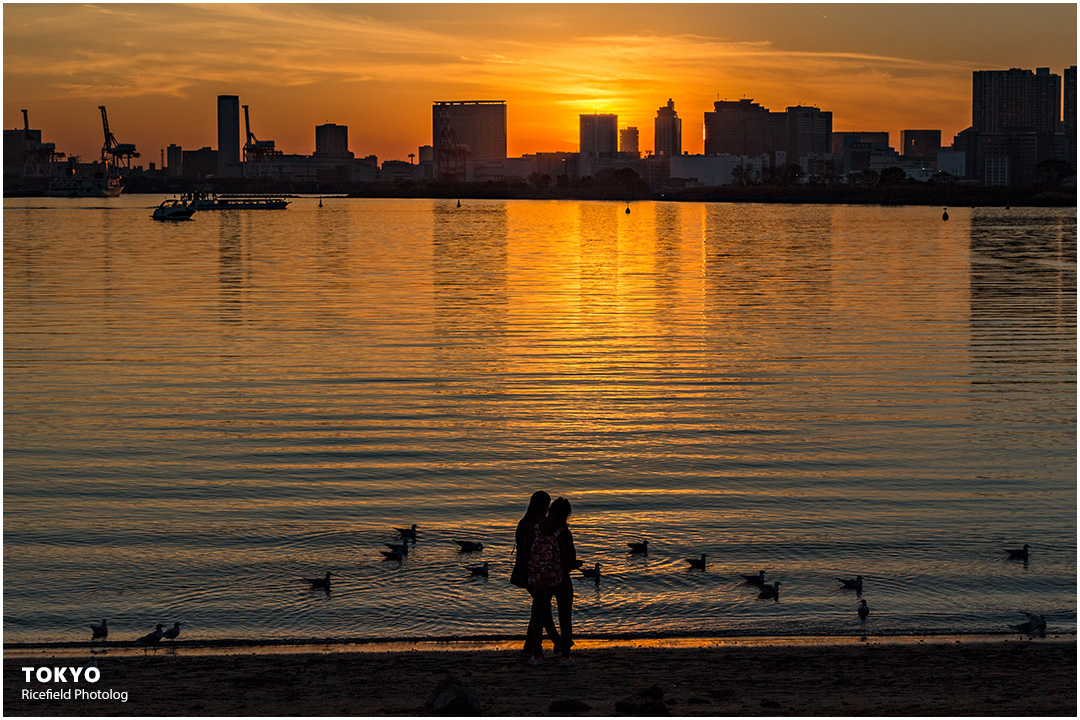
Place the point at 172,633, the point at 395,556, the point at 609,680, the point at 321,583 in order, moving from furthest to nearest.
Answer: the point at 395,556
the point at 321,583
the point at 172,633
the point at 609,680

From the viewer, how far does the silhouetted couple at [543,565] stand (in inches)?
387

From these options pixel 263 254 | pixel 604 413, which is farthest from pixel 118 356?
pixel 263 254

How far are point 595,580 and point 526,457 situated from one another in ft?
20.3

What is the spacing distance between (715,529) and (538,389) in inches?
410

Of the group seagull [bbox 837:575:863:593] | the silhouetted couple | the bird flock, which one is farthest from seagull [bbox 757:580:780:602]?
the silhouetted couple

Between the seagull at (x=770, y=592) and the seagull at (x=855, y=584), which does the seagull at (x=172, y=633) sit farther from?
the seagull at (x=855, y=584)

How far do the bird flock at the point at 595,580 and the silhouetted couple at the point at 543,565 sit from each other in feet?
8.75

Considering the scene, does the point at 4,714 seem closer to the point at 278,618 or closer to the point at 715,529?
the point at 278,618

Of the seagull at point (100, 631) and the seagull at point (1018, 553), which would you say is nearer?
the seagull at point (100, 631)

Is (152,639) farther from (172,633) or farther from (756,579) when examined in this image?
(756,579)

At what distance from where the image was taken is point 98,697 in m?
8.97

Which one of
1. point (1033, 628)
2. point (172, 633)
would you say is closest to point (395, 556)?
point (172, 633)

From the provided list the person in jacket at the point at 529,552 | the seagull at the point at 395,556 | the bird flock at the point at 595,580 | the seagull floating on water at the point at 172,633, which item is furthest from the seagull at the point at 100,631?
the person in jacket at the point at 529,552

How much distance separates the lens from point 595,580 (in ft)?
41.5
